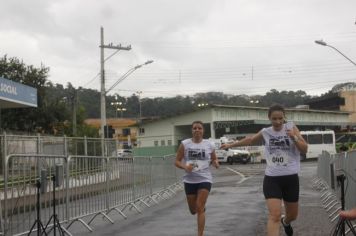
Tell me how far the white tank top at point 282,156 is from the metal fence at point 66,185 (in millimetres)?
3381

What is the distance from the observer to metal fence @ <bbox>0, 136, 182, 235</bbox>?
352 inches

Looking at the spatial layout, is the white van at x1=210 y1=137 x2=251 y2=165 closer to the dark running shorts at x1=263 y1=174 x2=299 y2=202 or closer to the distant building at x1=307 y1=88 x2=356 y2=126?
the distant building at x1=307 y1=88 x2=356 y2=126

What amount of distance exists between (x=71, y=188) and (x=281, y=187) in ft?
14.6

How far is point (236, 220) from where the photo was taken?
12008 mm

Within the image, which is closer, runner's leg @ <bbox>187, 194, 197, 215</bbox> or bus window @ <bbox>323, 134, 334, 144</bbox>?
runner's leg @ <bbox>187, 194, 197, 215</bbox>

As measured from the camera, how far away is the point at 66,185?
422 inches

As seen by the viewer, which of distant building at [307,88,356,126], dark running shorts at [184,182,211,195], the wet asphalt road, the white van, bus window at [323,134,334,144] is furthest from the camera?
distant building at [307,88,356,126]

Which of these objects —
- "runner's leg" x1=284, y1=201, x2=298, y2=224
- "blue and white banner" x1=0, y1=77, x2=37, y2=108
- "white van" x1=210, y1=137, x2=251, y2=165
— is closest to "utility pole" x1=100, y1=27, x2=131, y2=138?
"blue and white banner" x1=0, y1=77, x2=37, y2=108

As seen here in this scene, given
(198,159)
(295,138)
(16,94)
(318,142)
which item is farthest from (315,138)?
(295,138)

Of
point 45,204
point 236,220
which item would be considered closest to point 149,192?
point 236,220

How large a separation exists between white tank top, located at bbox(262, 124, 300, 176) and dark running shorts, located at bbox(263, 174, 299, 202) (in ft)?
0.21

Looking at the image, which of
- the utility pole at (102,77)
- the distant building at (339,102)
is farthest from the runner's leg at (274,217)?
the distant building at (339,102)

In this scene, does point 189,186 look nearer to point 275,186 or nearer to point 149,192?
point 275,186

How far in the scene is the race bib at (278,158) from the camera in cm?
777
